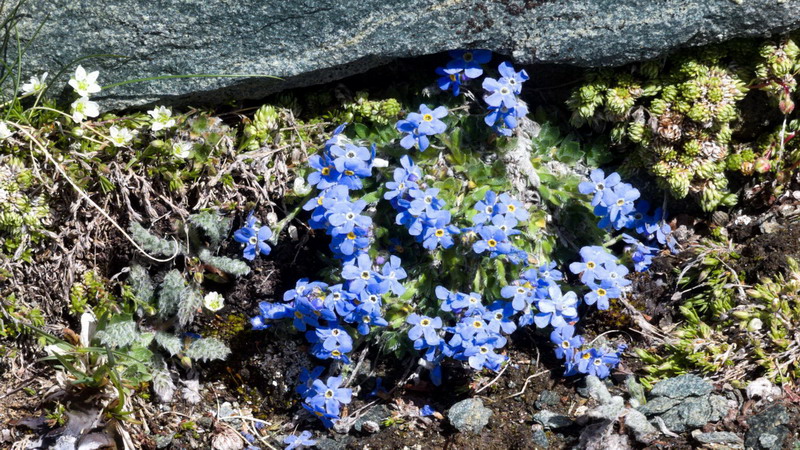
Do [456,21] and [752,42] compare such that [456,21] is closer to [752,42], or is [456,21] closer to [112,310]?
[752,42]

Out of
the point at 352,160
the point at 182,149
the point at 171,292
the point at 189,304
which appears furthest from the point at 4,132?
the point at 352,160

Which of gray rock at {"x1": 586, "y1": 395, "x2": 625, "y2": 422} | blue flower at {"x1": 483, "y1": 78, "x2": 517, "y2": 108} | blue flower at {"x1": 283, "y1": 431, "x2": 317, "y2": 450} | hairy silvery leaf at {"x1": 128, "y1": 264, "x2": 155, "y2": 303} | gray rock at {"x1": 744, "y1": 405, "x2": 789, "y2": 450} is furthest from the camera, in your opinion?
hairy silvery leaf at {"x1": 128, "y1": 264, "x2": 155, "y2": 303}

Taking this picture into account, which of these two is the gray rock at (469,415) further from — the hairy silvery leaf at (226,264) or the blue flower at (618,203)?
the hairy silvery leaf at (226,264)

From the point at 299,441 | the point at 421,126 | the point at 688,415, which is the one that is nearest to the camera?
the point at 688,415

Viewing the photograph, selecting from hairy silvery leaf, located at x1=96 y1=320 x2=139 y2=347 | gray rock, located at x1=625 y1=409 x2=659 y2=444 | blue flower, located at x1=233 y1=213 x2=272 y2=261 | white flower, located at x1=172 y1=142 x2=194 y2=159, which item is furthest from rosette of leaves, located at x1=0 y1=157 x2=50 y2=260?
gray rock, located at x1=625 y1=409 x2=659 y2=444

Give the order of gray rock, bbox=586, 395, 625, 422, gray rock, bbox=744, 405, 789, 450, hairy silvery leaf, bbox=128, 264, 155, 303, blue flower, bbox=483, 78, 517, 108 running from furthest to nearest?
hairy silvery leaf, bbox=128, 264, 155, 303
blue flower, bbox=483, 78, 517, 108
gray rock, bbox=586, 395, 625, 422
gray rock, bbox=744, 405, 789, 450

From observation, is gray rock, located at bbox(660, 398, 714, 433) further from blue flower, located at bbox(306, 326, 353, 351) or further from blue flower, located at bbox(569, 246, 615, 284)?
blue flower, located at bbox(306, 326, 353, 351)

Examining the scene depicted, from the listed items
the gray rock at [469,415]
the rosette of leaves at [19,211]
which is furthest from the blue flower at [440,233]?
the rosette of leaves at [19,211]

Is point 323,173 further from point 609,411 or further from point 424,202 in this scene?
point 609,411
